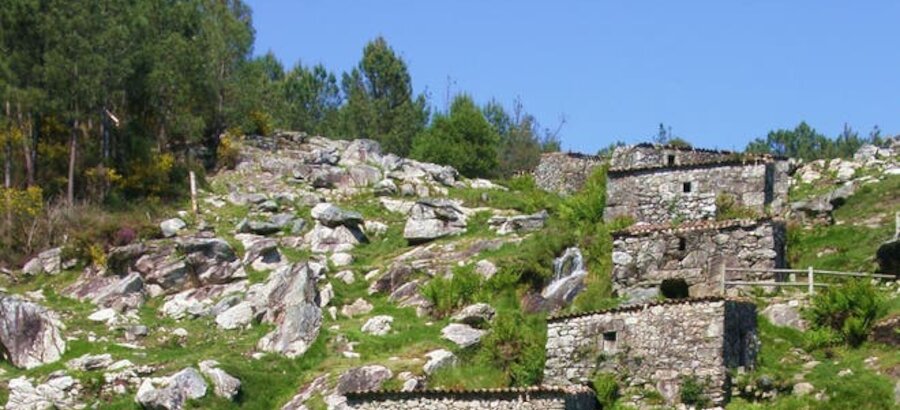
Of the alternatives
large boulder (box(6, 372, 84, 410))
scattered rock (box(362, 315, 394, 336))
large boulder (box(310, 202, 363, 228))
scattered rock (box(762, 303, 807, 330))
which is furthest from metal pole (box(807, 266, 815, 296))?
large boulder (box(6, 372, 84, 410))

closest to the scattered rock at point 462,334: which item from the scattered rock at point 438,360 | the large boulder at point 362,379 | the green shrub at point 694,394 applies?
the scattered rock at point 438,360

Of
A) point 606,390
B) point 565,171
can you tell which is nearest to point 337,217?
point 565,171

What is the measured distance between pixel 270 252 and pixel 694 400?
19.3m

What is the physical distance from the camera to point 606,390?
113 feet

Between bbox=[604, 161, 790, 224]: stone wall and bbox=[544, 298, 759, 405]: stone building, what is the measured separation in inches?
454

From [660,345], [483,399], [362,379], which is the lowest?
[483,399]

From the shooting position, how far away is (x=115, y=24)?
55.3 meters

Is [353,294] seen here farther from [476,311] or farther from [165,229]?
[165,229]

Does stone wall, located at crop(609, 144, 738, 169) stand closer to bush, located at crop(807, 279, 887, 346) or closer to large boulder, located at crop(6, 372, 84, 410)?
bush, located at crop(807, 279, 887, 346)

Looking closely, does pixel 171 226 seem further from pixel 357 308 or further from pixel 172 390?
pixel 172 390

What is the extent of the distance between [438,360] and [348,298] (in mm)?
7928

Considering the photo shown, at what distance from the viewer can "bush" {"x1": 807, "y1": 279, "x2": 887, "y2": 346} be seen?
35188 millimetres

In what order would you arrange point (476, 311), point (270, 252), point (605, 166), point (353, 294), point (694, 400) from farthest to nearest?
point (605, 166), point (270, 252), point (353, 294), point (476, 311), point (694, 400)

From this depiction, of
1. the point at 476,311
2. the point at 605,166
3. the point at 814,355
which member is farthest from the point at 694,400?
the point at 605,166
